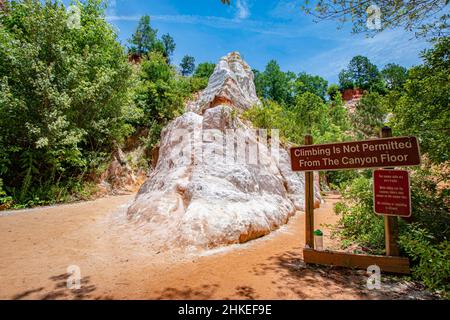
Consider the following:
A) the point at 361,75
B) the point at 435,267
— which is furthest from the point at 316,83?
the point at 435,267

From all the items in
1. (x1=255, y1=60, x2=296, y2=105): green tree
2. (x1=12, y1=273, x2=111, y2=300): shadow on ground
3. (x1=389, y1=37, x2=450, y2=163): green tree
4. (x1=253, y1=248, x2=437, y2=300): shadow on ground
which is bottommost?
(x1=12, y1=273, x2=111, y2=300): shadow on ground

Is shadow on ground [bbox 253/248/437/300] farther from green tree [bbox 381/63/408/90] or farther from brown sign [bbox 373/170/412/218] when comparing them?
green tree [bbox 381/63/408/90]

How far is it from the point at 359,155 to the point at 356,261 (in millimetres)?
1813

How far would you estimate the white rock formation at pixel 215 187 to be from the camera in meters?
5.53

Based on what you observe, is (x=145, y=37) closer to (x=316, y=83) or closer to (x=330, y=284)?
(x=316, y=83)

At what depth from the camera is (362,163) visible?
3947 mm

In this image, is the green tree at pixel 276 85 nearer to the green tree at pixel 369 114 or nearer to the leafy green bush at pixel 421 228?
the green tree at pixel 369 114

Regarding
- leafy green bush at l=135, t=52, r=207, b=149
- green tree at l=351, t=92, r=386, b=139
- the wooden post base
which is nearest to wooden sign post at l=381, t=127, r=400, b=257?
the wooden post base

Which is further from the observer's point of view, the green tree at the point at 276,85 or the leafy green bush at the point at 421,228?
the green tree at the point at 276,85

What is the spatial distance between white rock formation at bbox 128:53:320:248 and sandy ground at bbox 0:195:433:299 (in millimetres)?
470

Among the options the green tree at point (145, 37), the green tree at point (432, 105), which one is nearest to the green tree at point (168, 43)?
the green tree at point (145, 37)

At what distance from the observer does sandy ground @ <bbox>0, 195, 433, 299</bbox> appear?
127 inches

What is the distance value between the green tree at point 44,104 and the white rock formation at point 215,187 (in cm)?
497
